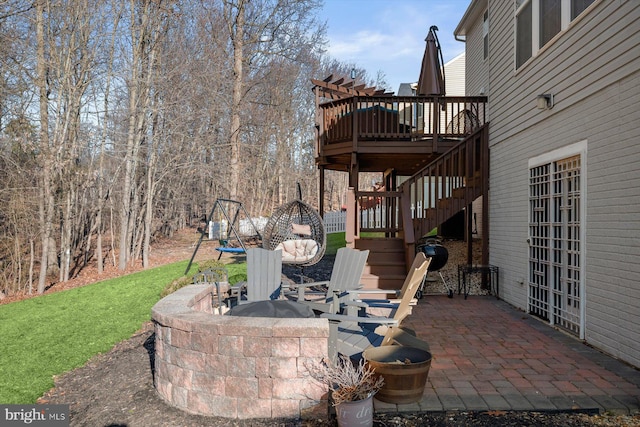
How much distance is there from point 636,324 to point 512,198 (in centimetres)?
338

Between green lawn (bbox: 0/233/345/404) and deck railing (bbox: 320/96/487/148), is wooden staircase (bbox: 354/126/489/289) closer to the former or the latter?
deck railing (bbox: 320/96/487/148)

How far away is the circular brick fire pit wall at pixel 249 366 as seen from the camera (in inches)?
126

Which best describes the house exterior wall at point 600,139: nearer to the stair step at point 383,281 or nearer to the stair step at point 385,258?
the stair step at point 383,281

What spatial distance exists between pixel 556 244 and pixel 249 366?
4.31 meters

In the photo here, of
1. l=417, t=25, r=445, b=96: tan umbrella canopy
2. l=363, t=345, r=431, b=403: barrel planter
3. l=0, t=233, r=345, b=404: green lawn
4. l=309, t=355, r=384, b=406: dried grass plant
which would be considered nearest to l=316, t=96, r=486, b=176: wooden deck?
l=417, t=25, r=445, b=96: tan umbrella canopy

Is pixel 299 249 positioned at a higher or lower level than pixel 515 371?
higher

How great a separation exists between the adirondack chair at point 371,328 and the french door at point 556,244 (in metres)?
2.33

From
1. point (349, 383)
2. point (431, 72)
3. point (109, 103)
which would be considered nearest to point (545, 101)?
point (349, 383)

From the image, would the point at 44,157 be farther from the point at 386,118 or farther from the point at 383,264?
the point at 383,264

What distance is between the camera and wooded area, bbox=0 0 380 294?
39.0ft

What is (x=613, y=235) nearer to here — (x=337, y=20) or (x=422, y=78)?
(x=422, y=78)

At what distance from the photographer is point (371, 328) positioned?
458cm

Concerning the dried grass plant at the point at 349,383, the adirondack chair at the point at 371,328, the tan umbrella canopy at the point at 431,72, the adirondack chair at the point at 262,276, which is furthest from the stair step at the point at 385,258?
the dried grass plant at the point at 349,383

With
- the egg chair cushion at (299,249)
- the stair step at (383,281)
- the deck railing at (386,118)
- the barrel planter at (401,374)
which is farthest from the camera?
the deck railing at (386,118)
